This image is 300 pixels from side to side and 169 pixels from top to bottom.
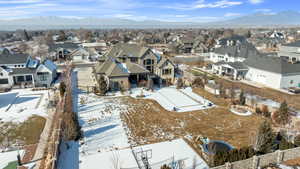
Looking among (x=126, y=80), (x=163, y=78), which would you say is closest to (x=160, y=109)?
(x=126, y=80)

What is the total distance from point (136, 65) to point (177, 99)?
392 inches

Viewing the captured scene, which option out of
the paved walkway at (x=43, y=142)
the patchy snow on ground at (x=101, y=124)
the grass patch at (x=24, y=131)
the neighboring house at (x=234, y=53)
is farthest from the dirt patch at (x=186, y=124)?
the neighboring house at (x=234, y=53)

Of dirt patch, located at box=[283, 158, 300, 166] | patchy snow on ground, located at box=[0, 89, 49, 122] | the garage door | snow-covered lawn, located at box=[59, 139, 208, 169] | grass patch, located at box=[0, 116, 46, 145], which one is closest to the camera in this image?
snow-covered lawn, located at box=[59, 139, 208, 169]

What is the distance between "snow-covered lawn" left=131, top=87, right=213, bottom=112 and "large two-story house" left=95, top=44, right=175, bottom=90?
2.77 m

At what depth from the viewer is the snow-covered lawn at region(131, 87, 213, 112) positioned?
24.3m

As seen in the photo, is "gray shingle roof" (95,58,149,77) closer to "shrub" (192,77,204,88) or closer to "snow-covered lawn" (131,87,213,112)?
"snow-covered lawn" (131,87,213,112)

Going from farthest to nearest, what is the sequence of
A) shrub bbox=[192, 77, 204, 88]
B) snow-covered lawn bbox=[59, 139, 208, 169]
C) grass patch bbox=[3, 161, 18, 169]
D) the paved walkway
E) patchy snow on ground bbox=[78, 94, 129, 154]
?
shrub bbox=[192, 77, 204, 88] → patchy snow on ground bbox=[78, 94, 129, 154] → the paved walkway → snow-covered lawn bbox=[59, 139, 208, 169] → grass patch bbox=[3, 161, 18, 169]

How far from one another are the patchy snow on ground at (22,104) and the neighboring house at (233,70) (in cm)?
3206

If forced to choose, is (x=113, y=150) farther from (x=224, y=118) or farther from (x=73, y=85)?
(x=73, y=85)

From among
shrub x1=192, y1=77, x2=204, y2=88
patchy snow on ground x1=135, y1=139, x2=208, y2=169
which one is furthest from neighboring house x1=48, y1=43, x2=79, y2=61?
patchy snow on ground x1=135, y1=139, x2=208, y2=169

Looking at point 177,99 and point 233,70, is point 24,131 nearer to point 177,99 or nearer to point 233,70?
point 177,99

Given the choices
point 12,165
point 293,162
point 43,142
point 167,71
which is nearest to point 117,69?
point 167,71

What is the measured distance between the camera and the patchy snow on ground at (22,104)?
69.1 feet

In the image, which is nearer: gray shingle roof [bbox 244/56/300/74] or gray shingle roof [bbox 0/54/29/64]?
gray shingle roof [bbox 244/56/300/74]
